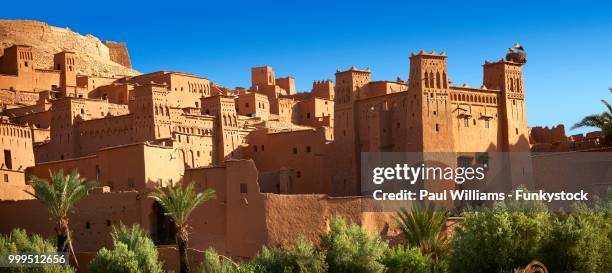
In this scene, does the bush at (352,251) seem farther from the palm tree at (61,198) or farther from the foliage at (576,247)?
the palm tree at (61,198)

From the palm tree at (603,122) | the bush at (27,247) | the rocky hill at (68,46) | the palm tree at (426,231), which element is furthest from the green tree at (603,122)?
the rocky hill at (68,46)

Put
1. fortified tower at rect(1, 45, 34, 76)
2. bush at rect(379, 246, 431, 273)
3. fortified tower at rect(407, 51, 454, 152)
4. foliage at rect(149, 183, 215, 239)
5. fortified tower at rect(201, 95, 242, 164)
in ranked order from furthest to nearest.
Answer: fortified tower at rect(1, 45, 34, 76) → fortified tower at rect(201, 95, 242, 164) → fortified tower at rect(407, 51, 454, 152) → foliage at rect(149, 183, 215, 239) → bush at rect(379, 246, 431, 273)

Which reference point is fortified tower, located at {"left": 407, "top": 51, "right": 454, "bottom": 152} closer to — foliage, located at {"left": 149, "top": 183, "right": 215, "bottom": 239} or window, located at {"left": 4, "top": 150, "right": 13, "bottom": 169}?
foliage, located at {"left": 149, "top": 183, "right": 215, "bottom": 239}

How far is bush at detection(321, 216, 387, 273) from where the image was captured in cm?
3425

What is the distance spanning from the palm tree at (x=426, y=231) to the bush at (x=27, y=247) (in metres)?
10.7

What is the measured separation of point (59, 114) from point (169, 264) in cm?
1503

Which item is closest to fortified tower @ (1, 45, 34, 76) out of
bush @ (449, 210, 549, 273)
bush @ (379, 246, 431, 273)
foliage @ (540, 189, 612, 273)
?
bush @ (379, 246, 431, 273)

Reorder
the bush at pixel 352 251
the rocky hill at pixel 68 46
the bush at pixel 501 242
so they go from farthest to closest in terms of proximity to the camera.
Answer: the rocky hill at pixel 68 46 < the bush at pixel 352 251 < the bush at pixel 501 242

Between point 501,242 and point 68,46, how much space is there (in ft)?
165

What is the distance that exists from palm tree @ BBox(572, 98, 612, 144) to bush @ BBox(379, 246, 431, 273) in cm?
1371

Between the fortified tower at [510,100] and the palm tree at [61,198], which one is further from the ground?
the fortified tower at [510,100]

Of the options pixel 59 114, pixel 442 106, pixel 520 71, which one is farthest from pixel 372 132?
pixel 59 114

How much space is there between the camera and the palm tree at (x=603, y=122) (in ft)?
149

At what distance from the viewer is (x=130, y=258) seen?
35.3m
